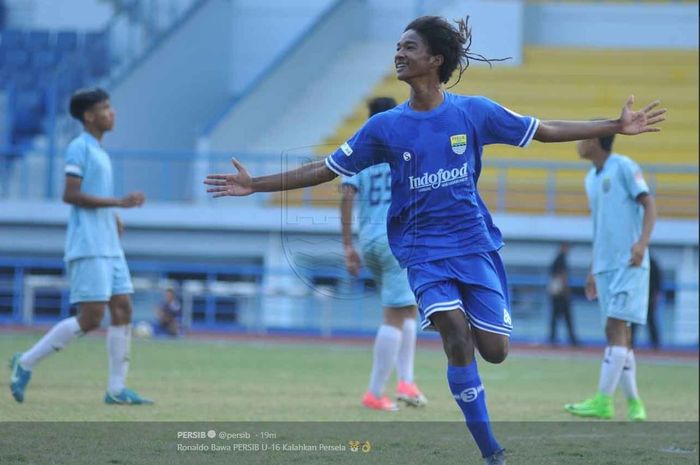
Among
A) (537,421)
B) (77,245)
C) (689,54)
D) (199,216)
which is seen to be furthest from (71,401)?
(689,54)

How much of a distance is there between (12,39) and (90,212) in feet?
65.9

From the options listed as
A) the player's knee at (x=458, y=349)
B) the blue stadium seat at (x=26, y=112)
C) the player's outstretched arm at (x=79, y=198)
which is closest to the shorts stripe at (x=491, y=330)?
the player's knee at (x=458, y=349)

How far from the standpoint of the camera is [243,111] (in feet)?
91.8

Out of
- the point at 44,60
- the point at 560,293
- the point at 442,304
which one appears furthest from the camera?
the point at 44,60

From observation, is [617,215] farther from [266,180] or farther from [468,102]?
[266,180]

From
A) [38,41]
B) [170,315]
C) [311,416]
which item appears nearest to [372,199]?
[311,416]

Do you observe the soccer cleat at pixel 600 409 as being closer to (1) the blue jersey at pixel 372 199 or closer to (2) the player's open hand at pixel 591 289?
(2) the player's open hand at pixel 591 289

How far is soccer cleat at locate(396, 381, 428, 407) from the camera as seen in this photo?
35.7 feet

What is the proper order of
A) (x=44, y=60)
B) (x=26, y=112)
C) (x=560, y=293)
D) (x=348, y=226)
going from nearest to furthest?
(x=348, y=226) → (x=560, y=293) → (x=26, y=112) → (x=44, y=60)

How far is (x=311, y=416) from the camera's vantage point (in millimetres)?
10008

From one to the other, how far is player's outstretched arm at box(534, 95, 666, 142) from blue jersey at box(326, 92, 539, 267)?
0.29 ft

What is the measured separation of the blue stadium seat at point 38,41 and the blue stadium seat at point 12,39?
0.49 feet

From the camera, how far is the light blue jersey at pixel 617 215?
10484 millimetres
